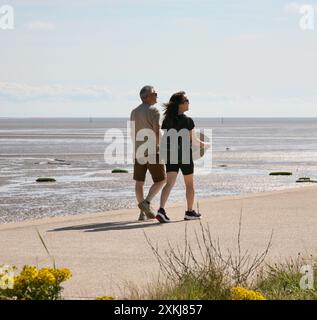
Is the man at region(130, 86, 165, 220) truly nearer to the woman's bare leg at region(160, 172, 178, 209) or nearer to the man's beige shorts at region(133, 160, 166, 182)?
the man's beige shorts at region(133, 160, 166, 182)

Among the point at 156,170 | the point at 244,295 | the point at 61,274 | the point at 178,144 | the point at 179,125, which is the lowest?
the point at 244,295

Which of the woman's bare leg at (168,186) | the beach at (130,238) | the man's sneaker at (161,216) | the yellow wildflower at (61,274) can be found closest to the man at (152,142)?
the woman's bare leg at (168,186)

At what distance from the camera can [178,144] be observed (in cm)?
1334

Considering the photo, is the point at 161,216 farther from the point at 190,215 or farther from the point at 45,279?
the point at 45,279

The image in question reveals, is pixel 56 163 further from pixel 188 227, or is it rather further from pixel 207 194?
pixel 188 227

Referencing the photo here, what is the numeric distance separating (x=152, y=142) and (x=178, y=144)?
0.40 m

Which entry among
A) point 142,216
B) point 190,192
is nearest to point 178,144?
point 190,192

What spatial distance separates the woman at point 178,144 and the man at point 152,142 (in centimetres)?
13

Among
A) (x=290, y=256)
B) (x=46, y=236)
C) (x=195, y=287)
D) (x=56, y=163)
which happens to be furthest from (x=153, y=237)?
(x=56, y=163)

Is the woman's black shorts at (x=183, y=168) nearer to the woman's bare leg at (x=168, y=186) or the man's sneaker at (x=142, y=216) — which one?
the woman's bare leg at (x=168, y=186)

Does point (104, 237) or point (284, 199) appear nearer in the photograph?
point (104, 237)
